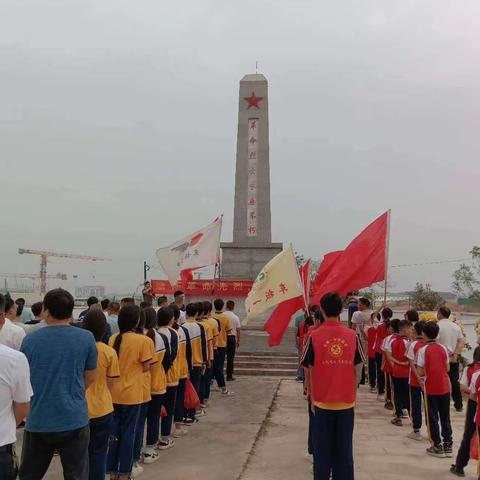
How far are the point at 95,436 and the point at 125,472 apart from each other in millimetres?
837

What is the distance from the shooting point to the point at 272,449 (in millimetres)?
5902

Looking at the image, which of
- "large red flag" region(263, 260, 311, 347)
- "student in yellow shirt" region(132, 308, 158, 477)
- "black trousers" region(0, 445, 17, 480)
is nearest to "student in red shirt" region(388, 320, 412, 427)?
"large red flag" region(263, 260, 311, 347)

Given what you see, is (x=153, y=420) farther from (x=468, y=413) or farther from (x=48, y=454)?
(x=468, y=413)

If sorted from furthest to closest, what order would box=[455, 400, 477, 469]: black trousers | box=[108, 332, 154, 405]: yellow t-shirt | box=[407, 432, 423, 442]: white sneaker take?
box=[407, 432, 423, 442]: white sneaker
box=[455, 400, 477, 469]: black trousers
box=[108, 332, 154, 405]: yellow t-shirt

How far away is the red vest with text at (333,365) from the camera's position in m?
4.22

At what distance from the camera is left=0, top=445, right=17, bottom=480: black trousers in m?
2.69

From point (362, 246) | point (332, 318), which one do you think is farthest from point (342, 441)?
point (362, 246)

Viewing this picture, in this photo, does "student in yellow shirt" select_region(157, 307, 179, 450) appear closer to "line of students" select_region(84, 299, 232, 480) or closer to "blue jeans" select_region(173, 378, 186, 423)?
"line of students" select_region(84, 299, 232, 480)

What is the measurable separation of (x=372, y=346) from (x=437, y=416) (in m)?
3.57

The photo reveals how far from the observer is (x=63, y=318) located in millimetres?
3387

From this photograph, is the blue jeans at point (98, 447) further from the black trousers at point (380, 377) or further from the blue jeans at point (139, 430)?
the black trousers at point (380, 377)

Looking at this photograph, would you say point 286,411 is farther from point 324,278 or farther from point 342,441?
point 342,441

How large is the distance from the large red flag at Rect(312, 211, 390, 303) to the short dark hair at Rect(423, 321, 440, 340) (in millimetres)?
1340

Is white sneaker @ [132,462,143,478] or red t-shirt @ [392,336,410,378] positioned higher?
red t-shirt @ [392,336,410,378]
